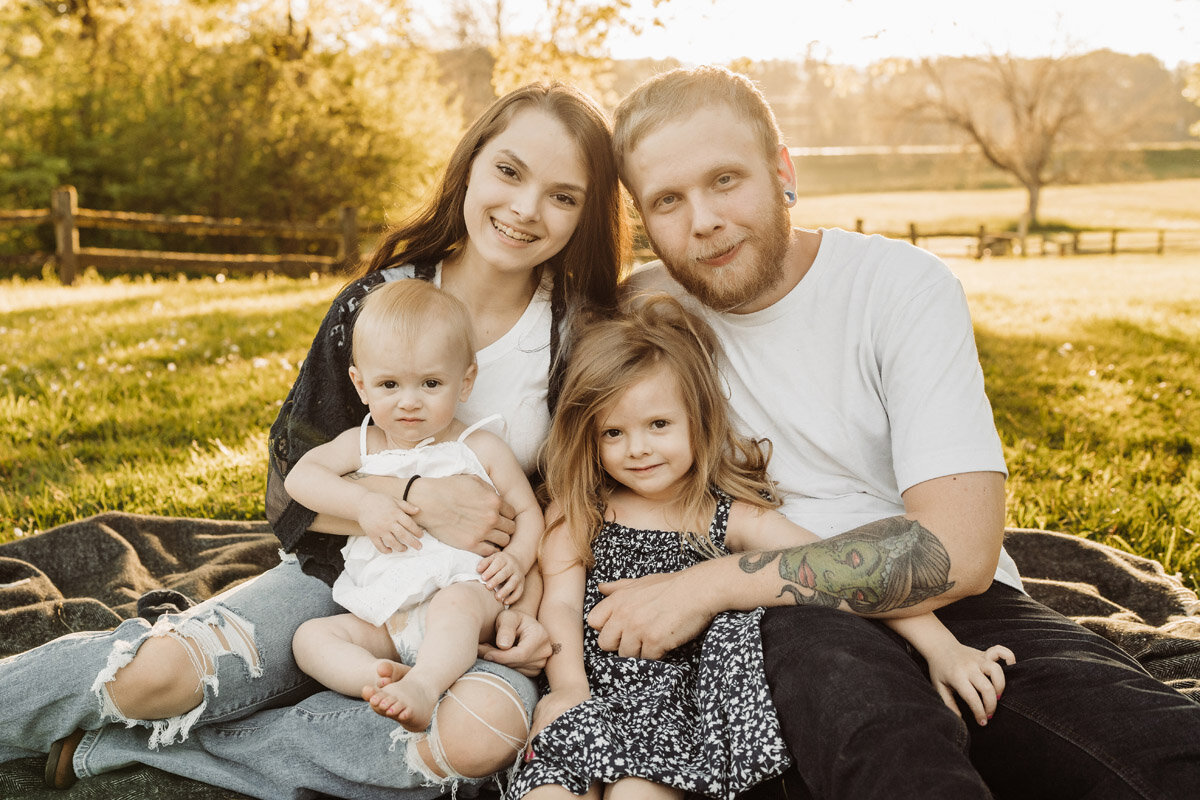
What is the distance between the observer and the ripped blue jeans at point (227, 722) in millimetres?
2387

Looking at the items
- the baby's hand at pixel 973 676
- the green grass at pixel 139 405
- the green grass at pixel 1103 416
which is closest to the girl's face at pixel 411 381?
the baby's hand at pixel 973 676

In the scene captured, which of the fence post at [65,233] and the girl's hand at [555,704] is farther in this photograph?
the fence post at [65,233]

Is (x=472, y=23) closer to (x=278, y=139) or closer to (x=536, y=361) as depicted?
(x=278, y=139)

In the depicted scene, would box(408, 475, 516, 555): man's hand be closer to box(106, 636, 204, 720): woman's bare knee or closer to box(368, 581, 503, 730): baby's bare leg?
box(368, 581, 503, 730): baby's bare leg

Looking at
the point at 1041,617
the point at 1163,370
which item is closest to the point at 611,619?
the point at 1041,617

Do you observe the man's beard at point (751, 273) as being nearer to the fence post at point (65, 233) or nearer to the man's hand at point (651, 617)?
the man's hand at point (651, 617)

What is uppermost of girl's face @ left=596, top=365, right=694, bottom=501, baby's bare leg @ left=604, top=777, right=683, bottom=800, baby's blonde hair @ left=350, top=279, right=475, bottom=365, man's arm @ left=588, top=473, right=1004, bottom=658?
baby's blonde hair @ left=350, top=279, right=475, bottom=365

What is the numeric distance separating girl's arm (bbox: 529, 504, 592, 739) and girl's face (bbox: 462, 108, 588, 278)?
0.84 metres

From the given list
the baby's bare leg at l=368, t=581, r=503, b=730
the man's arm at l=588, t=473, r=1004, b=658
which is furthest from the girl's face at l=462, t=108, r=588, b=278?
the man's arm at l=588, t=473, r=1004, b=658

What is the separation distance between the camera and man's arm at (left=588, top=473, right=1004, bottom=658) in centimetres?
233

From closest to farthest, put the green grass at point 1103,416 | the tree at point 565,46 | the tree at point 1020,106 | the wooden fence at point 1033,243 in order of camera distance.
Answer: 1. the green grass at point 1103,416
2. the tree at point 565,46
3. the wooden fence at point 1033,243
4. the tree at point 1020,106

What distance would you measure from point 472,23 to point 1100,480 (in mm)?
31330

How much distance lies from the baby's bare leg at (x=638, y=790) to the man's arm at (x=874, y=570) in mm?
414

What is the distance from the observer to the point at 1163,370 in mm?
7000
